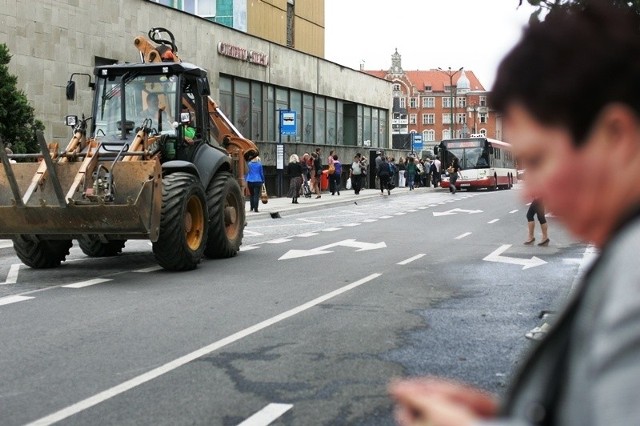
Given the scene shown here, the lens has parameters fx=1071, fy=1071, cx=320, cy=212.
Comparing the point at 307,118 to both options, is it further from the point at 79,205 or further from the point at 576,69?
the point at 576,69

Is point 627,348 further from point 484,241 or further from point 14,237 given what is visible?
point 484,241

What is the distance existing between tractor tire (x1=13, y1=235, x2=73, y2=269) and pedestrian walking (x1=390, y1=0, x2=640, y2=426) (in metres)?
13.4

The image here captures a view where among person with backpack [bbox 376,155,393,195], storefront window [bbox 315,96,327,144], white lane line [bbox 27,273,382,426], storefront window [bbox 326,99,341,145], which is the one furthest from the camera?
storefront window [bbox 326,99,341,145]

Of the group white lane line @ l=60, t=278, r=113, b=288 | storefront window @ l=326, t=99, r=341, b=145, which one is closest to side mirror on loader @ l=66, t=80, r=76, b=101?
white lane line @ l=60, t=278, r=113, b=288

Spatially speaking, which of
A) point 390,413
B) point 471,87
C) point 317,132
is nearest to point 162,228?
point 390,413

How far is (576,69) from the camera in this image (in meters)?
1.43

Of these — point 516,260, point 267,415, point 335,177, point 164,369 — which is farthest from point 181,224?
point 335,177

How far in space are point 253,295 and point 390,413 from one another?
5.63m

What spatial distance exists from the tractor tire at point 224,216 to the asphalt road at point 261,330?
1.22 ft

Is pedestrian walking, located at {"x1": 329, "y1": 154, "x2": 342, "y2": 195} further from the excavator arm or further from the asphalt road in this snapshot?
the asphalt road

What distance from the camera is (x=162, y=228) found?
13.5m

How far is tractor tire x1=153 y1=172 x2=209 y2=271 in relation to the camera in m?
13.5

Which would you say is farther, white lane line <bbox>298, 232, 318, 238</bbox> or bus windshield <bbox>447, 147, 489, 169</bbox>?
bus windshield <bbox>447, 147, 489, 169</bbox>

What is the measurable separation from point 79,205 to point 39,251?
1831mm
